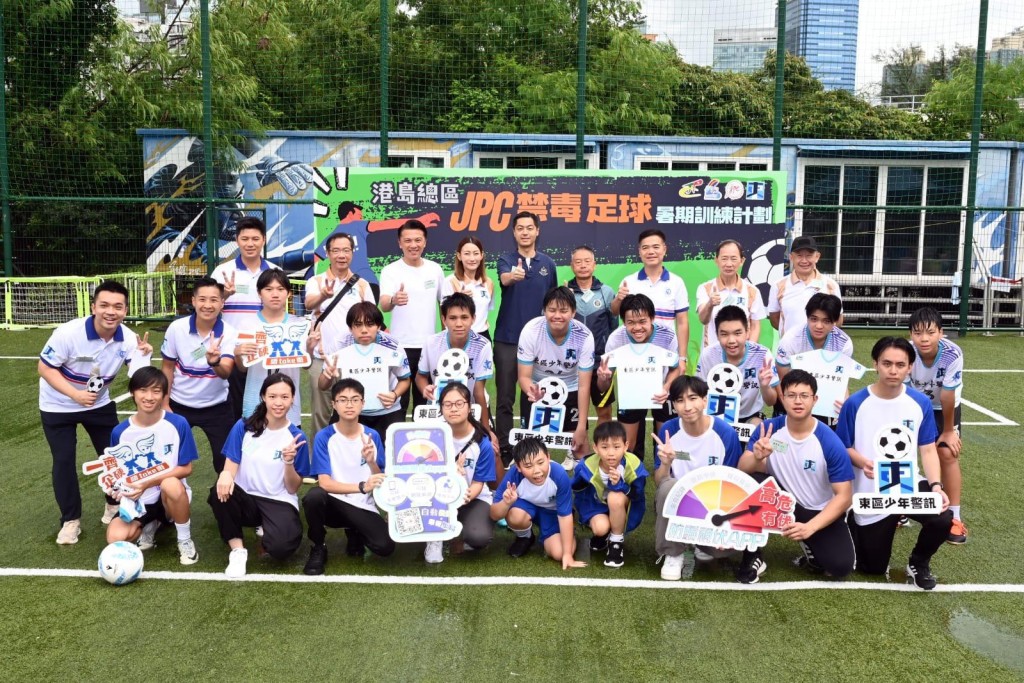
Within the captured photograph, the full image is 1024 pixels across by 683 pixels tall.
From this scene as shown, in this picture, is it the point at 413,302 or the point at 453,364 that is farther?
the point at 413,302

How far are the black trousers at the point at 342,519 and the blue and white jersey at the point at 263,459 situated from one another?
0.59ft

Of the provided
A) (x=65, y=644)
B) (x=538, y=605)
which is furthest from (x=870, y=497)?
(x=65, y=644)

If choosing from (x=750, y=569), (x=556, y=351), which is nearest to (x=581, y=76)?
(x=556, y=351)

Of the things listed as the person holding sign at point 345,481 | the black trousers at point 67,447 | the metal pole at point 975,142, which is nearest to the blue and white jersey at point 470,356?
the person holding sign at point 345,481

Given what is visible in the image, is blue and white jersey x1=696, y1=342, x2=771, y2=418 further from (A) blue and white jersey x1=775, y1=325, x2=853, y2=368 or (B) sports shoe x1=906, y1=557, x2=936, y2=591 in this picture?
(B) sports shoe x1=906, y1=557, x2=936, y2=591

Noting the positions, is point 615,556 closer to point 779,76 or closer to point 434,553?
point 434,553

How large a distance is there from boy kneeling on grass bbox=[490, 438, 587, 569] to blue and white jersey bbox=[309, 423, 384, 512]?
0.77 meters

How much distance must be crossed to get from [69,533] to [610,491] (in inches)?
130

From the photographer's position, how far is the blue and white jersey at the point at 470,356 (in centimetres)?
600

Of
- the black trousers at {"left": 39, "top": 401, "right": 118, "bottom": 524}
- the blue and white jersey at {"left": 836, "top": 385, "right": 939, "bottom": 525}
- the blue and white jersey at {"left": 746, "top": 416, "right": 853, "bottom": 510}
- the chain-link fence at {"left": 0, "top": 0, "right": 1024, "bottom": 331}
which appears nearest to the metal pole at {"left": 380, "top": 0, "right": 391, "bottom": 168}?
the chain-link fence at {"left": 0, "top": 0, "right": 1024, "bottom": 331}

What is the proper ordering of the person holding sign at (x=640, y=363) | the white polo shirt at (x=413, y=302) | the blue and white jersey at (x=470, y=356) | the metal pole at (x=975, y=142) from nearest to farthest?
the person holding sign at (x=640, y=363)
the blue and white jersey at (x=470, y=356)
the white polo shirt at (x=413, y=302)
the metal pole at (x=975, y=142)

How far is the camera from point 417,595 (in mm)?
4672

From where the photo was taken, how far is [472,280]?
21.9ft

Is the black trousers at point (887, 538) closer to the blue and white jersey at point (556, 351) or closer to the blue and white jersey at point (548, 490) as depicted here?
the blue and white jersey at point (548, 490)
